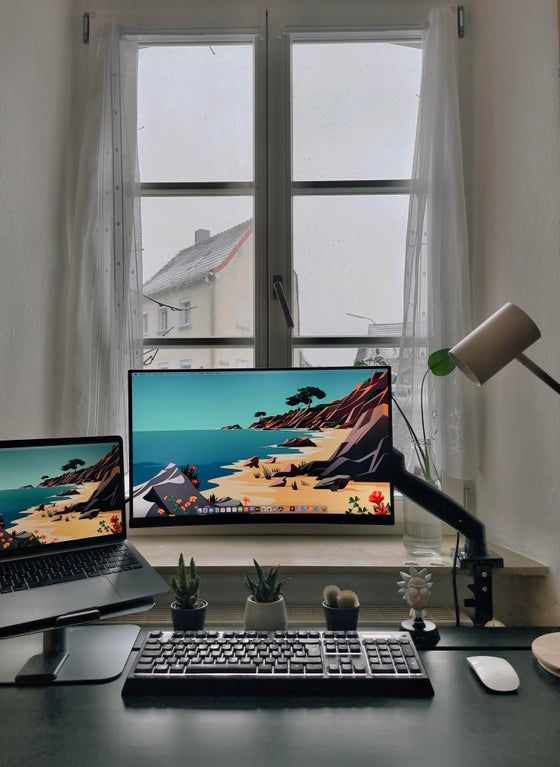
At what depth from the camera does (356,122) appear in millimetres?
1910

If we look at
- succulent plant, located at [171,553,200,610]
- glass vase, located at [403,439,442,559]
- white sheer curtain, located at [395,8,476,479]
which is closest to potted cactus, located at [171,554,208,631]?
succulent plant, located at [171,553,200,610]

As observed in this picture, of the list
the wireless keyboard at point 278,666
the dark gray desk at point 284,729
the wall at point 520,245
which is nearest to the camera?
the dark gray desk at point 284,729

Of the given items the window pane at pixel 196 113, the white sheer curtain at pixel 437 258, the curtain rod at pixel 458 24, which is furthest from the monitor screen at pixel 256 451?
the curtain rod at pixel 458 24

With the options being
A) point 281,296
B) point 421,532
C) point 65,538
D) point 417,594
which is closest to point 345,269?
point 281,296

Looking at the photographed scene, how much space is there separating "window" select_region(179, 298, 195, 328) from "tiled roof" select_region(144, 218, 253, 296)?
6cm

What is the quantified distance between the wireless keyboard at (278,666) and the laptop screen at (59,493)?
259mm

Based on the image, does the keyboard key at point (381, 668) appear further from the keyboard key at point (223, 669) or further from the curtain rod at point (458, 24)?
the curtain rod at point (458, 24)

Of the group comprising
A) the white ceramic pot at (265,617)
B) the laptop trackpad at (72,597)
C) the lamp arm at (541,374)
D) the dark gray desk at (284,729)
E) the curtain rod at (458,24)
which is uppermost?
the curtain rod at (458,24)

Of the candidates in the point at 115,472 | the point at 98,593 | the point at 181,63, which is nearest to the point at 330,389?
the point at 115,472

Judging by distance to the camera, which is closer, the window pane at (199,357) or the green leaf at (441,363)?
the green leaf at (441,363)

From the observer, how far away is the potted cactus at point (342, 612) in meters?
1.12

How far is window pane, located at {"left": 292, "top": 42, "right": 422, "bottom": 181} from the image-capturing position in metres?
1.91

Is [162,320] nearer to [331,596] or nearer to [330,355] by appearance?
[330,355]

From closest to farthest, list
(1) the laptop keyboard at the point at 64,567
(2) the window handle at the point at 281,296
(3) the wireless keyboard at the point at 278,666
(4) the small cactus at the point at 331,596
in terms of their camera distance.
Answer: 1. (3) the wireless keyboard at the point at 278,666
2. (1) the laptop keyboard at the point at 64,567
3. (4) the small cactus at the point at 331,596
4. (2) the window handle at the point at 281,296
